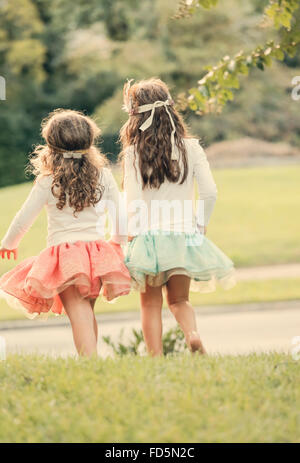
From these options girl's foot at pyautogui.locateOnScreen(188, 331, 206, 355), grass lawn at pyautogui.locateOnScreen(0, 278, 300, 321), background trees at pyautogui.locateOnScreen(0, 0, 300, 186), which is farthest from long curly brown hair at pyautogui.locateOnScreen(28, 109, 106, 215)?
background trees at pyautogui.locateOnScreen(0, 0, 300, 186)

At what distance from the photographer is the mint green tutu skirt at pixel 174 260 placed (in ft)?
13.6

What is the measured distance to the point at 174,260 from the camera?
416 centimetres

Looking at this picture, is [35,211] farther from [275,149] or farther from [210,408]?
[275,149]

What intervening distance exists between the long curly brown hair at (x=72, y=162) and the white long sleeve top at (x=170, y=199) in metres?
0.20

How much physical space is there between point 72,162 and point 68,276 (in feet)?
2.29

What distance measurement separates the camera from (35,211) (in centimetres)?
428

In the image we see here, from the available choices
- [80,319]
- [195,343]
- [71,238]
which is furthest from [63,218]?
[195,343]

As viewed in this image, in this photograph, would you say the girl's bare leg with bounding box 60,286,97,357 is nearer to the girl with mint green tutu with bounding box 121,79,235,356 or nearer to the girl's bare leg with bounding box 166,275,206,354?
the girl with mint green tutu with bounding box 121,79,235,356

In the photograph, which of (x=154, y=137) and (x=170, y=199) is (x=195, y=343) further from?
(x=154, y=137)

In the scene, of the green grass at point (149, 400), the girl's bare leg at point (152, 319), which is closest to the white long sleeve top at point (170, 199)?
the girl's bare leg at point (152, 319)

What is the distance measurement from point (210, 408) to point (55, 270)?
1.50m

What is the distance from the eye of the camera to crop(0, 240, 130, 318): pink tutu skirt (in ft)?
13.5

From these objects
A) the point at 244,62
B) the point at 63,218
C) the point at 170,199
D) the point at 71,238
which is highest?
the point at 244,62

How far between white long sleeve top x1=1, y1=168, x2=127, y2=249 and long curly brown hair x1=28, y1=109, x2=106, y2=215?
47 millimetres
